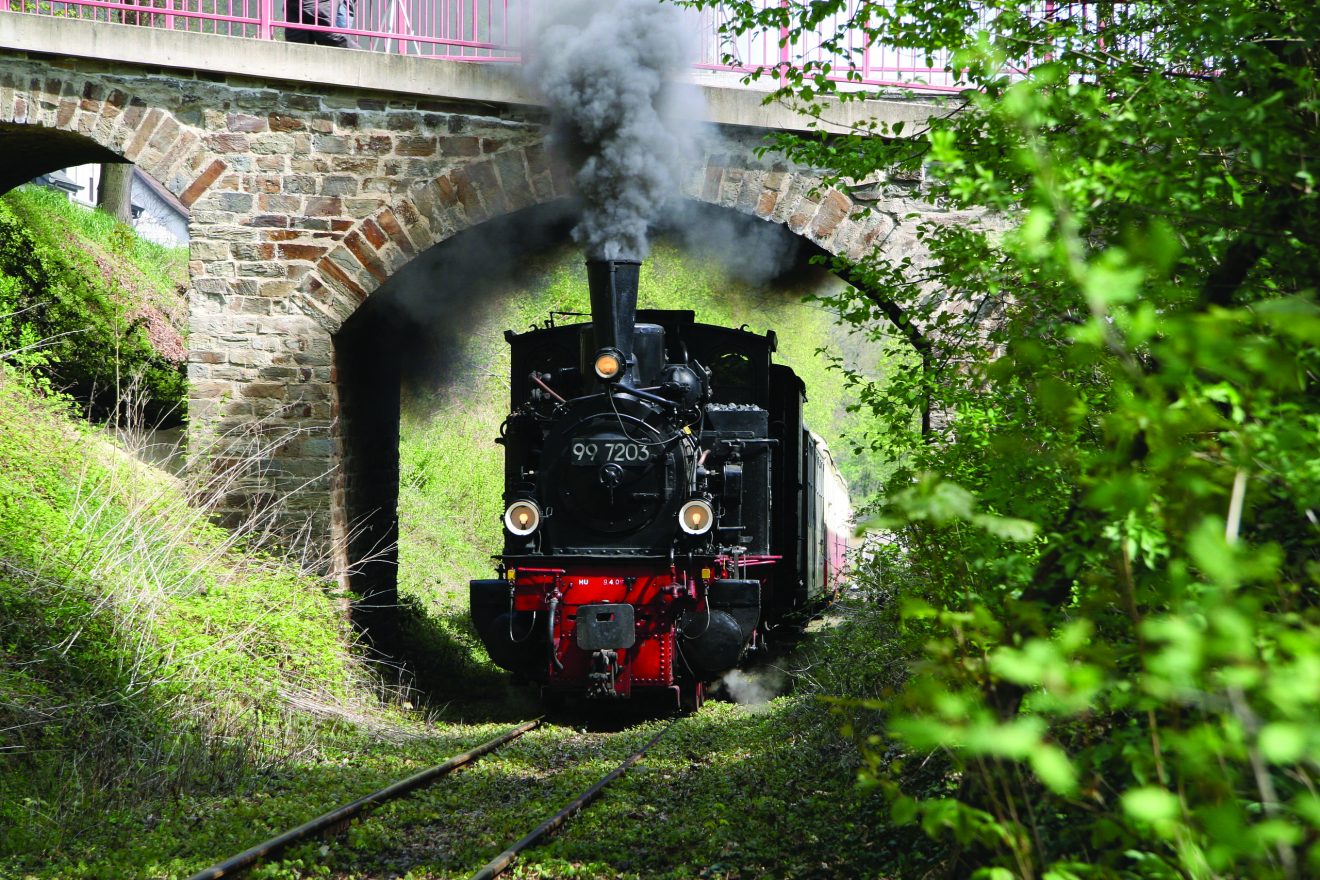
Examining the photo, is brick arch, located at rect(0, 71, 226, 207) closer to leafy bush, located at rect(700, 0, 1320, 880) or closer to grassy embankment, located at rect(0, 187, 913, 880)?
grassy embankment, located at rect(0, 187, 913, 880)

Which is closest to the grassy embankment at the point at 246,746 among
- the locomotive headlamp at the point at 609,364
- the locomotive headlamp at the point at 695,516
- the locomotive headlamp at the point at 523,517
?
the locomotive headlamp at the point at 695,516

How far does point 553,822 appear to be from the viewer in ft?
19.6

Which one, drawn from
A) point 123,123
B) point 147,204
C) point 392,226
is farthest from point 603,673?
point 147,204

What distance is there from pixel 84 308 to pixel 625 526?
9.57 metres

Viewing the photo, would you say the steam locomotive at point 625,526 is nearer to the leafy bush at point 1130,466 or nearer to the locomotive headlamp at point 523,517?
the locomotive headlamp at point 523,517

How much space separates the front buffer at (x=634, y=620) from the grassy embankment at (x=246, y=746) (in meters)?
0.52

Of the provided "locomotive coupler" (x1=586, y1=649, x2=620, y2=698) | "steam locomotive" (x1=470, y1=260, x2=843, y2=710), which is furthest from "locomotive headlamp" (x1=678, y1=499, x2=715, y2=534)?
"locomotive coupler" (x1=586, y1=649, x2=620, y2=698)

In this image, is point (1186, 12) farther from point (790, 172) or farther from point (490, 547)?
point (490, 547)

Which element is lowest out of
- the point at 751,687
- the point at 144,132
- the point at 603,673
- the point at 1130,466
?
the point at 751,687

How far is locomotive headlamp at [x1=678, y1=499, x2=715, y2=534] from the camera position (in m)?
8.73

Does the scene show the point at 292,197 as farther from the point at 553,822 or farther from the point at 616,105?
the point at 553,822

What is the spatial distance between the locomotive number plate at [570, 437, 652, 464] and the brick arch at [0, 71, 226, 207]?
3.97 metres

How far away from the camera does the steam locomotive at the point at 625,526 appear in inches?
349

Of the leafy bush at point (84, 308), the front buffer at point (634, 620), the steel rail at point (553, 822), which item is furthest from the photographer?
the leafy bush at point (84, 308)
